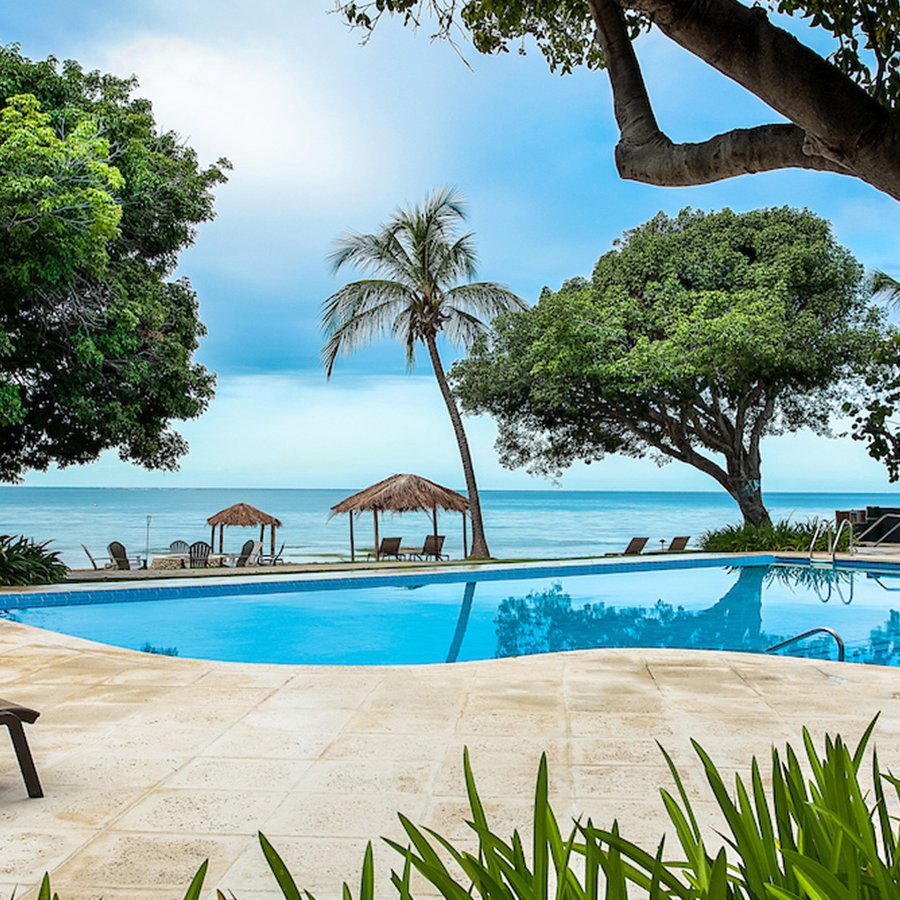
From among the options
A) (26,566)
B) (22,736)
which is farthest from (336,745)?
(26,566)

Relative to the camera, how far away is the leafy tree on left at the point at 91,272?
35.3 feet

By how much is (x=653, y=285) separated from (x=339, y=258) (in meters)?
6.48

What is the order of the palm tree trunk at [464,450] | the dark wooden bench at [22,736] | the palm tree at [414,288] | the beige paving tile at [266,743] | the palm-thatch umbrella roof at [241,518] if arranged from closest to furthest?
the dark wooden bench at [22,736], the beige paving tile at [266,743], the palm tree at [414,288], the palm tree trunk at [464,450], the palm-thatch umbrella roof at [241,518]

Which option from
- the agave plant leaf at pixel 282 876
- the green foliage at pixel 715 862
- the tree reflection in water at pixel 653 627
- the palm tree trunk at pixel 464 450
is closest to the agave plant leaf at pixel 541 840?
the green foliage at pixel 715 862

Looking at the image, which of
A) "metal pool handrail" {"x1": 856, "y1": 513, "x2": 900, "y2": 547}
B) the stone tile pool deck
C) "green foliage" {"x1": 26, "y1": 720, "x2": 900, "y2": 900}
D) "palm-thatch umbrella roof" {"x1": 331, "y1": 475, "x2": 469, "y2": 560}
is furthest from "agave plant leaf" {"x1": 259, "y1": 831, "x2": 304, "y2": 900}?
"palm-thatch umbrella roof" {"x1": 331, "y1": 475, "x2": 469, "y2": 560}

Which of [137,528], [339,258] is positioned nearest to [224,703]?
[339,258]

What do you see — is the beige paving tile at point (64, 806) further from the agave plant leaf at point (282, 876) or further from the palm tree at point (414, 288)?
the palm tree at point (414, 288)

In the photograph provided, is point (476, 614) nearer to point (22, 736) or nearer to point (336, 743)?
point (336, 743)

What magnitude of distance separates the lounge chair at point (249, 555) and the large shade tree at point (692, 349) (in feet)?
18.3

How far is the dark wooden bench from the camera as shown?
341cm

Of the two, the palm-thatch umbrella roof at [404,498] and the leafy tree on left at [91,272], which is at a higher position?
the leafy tree on left at [91,272]

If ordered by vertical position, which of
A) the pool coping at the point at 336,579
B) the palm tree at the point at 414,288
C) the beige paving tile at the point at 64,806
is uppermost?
the palm tree at the point at 414,288

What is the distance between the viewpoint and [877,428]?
2375 millimetres

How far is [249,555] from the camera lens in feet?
59.2
